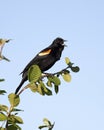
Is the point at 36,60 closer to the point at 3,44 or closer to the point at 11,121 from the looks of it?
the point at 3,44

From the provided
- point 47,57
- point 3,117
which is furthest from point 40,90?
point 47,57

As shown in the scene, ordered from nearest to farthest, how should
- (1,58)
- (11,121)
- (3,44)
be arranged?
(11,121)
(1,58)
(3,44)

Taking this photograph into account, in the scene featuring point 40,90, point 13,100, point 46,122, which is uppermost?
point 40,90

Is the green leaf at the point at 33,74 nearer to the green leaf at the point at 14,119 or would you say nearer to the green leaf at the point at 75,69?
the green leaf at the point at 14,119

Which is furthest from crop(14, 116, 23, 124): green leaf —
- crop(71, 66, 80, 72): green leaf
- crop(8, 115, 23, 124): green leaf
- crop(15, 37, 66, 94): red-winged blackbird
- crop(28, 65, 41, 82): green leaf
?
crop(15, 37, 66, 94): red-winged blackbird

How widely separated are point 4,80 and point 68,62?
91 centimetres

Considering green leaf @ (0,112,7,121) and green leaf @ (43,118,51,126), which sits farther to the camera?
green leaf @ (43,118,51,126)

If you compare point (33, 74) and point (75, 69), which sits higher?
point (75, 69)

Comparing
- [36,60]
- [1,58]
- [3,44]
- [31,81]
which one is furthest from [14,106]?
[36,60]

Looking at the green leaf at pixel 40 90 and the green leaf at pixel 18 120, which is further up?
the green leaf at pixel 40 90

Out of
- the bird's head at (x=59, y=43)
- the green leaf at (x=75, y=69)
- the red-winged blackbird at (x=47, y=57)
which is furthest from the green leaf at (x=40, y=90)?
Result: the bird's head at (x=59, y=43)

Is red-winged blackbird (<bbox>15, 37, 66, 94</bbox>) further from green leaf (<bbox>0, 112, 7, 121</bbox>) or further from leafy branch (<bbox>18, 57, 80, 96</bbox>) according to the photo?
green leaf (<bbox>0, 112, 7, 121</bbox>)

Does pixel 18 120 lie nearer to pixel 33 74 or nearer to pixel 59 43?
pixel 33 74

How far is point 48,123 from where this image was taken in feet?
6.64
